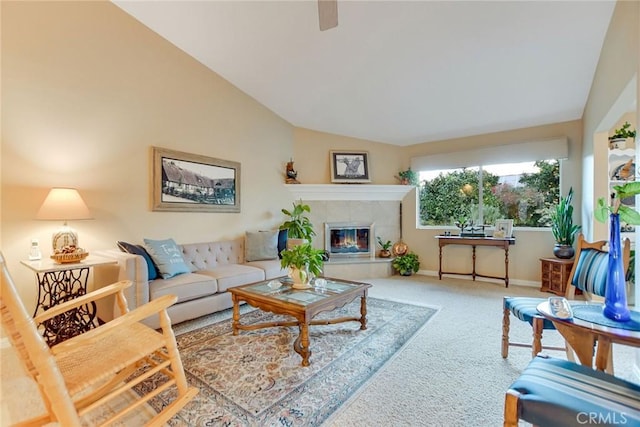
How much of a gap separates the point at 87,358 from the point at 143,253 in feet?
5.67

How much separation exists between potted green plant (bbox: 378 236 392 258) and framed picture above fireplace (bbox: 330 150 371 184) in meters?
1.22

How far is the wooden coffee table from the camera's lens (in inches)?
88.9

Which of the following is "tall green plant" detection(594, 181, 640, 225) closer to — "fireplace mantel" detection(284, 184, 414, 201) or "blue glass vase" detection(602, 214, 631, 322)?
"blue glass vase" detection(602, 214, 631, 322)

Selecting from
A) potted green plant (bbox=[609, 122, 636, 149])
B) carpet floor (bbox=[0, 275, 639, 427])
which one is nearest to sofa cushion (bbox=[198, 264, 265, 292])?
carpet floor (bbox=[0, 275, 639, 427])

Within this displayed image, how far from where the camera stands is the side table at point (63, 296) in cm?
258

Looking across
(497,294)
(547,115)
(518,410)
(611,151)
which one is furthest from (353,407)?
(547,115)

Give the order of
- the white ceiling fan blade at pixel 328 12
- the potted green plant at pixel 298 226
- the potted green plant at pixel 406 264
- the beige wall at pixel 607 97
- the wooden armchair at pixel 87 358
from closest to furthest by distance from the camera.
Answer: the wooden armchair at pixel 87 358 < the white ceiling fan blade at pixel 328 12 < the beige wall at pixel 607 97 < the potted green plant at pixel 298 226 < the potted green plant at pixel 406 264

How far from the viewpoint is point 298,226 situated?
5.05 m

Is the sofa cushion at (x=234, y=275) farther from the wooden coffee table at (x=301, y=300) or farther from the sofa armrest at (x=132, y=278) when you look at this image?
the sofa armrest at (x=132, y=278)

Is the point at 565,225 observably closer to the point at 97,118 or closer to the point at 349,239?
the point at 349,239

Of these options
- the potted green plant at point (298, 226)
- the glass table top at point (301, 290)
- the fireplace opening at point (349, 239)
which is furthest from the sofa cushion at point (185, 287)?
the fireplace opening at point (349, 239)

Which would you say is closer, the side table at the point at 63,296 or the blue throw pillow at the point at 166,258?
the side table at the point at 63,296

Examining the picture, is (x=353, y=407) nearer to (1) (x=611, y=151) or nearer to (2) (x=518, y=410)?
(2) (x=518, y=410)

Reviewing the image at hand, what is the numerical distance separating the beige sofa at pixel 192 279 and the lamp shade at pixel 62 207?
1.61ft
